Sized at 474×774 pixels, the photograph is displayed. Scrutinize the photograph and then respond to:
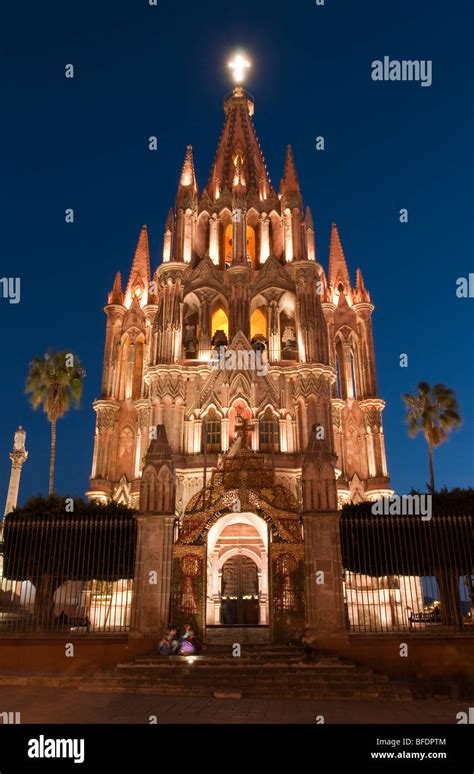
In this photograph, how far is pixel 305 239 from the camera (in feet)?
146

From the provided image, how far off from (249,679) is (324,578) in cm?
350

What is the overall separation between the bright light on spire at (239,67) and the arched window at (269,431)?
3969 cm

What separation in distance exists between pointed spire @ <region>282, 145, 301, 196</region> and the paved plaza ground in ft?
133

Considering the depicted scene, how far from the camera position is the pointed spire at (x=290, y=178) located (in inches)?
1858

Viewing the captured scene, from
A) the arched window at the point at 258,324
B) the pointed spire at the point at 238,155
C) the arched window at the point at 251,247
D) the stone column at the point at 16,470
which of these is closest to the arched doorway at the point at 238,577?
the arched window at the point at 258,324

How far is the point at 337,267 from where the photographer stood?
50.4m

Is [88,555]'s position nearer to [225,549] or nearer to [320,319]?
[225,549]

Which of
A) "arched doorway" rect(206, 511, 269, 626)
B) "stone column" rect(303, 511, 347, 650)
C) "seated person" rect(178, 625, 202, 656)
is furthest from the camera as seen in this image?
"arched doorway" rect(206, 511, 269, 626)

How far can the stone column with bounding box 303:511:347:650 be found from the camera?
53.1 ft

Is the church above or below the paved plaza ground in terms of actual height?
above

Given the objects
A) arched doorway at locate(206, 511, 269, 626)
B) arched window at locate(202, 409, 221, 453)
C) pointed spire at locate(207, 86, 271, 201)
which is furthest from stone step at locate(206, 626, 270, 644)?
pointed spire at locate(207, 86, 271, 201)

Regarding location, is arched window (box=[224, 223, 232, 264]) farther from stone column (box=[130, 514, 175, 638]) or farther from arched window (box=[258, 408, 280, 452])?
stone column (box=[130, 514, 175, 638])

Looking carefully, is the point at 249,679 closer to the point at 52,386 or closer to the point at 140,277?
the point at 52,386
